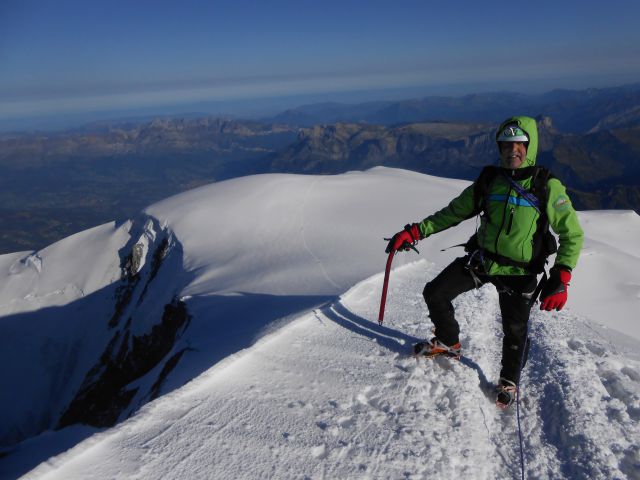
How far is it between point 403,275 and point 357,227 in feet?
26.0

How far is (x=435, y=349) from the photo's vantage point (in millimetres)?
6125

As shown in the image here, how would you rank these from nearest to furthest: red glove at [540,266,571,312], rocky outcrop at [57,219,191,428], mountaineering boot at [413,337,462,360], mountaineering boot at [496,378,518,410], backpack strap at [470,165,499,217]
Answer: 1. red glove at [540,266,571,312]
2. mountaineering boot at [496,378,518,410]
3. backpack strap at [470,165,499,217]
4. mountaineering boot at [413,337,462,360]
5. rocky outcrop at [57,219,191,428]

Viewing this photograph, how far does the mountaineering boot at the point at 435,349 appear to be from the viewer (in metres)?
6.12

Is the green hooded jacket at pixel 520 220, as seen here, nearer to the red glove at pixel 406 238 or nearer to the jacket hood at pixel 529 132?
the jacket hood at pixel 529 132

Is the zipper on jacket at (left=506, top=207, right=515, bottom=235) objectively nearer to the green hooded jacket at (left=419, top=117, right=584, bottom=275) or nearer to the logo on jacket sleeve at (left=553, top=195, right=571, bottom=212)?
the green hooded jacket at (left=419, top=117, right=584, bottom=275)

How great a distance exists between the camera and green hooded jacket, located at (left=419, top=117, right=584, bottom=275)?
16.3 feet

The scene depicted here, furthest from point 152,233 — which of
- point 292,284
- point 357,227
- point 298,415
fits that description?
point 298,415

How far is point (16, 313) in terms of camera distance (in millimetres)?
25953

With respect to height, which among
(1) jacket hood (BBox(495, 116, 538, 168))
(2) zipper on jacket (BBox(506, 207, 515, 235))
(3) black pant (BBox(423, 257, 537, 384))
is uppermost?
(1) jacket hood (BBox(495, 116, 538, 168))

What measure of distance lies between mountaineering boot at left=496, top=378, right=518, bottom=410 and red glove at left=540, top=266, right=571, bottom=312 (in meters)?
1.22

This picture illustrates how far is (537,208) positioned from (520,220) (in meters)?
0.25

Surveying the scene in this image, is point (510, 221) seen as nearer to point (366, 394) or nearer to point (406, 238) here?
point (406, 238)

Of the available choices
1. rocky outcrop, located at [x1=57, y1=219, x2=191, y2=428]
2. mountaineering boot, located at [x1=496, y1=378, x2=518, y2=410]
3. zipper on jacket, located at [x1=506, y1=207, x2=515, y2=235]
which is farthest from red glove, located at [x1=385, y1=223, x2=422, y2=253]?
rocky outcrop, located at [x1=57, y1=219, x2=191, y2=428]

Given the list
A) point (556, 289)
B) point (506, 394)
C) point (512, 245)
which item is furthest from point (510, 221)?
point (506, 394)
